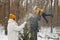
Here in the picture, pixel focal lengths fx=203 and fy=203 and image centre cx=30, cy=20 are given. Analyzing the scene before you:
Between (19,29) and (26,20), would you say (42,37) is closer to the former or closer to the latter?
(26,20)

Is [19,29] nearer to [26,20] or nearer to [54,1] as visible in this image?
[26,20]

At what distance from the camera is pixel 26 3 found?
5.05 m

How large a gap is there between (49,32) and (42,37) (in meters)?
0.23

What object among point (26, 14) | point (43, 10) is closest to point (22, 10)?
point (26, 14)

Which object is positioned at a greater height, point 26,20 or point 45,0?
point 45,0

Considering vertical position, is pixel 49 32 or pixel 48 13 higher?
pixel 48 13

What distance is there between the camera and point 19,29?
4.34 meters

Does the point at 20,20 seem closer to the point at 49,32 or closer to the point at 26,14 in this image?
the point at 26,14

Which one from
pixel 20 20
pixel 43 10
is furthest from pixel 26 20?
pixel 43 10

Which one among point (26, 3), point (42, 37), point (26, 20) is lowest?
point (42, 37)

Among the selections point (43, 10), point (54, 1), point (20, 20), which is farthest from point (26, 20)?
point (54, 1)

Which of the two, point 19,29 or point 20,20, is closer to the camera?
point 19,29

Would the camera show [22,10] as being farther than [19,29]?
Yes

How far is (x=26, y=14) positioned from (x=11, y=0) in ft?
1.67
